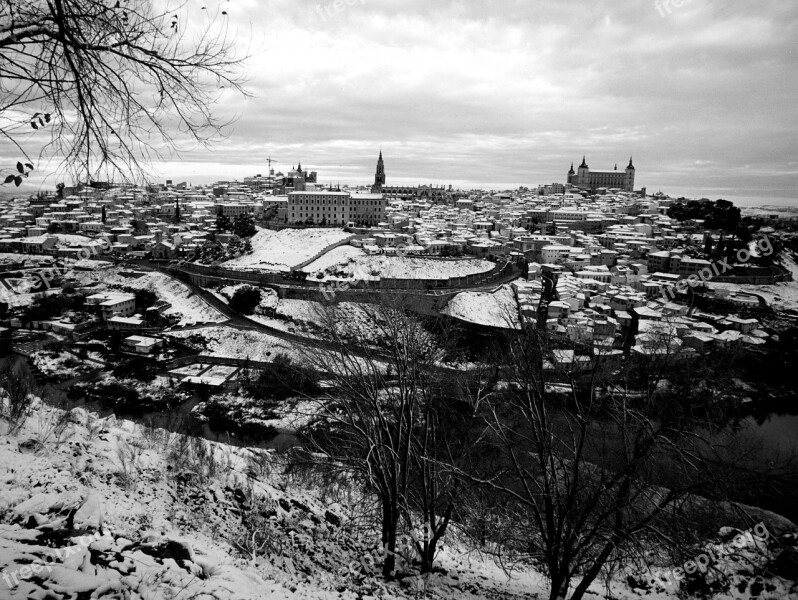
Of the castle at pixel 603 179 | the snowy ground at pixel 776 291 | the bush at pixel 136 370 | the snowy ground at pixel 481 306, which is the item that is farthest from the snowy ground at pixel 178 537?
the castle at pixel 603 179

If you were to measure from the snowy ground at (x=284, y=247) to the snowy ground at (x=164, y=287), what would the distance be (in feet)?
14.2

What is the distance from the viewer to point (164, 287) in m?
26.4

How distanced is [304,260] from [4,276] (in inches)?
700

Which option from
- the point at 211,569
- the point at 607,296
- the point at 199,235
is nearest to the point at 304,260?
the point at 199,235

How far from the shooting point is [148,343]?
1856cm

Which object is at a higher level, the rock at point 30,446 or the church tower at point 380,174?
the church tower at point 380,174

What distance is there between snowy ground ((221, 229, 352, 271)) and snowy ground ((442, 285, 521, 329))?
39.2ft

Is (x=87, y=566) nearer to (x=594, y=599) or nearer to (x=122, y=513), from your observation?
(x=122, y=513)

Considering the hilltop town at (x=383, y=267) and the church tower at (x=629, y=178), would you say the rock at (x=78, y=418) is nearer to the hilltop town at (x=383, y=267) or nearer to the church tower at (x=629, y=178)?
the hilltop town at (x=383, y=267)

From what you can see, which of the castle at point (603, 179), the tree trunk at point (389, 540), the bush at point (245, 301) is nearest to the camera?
the tree trunk at point (389, 540)

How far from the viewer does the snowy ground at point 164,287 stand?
76.0 feet

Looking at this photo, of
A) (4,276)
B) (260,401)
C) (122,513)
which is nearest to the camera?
(122,513)

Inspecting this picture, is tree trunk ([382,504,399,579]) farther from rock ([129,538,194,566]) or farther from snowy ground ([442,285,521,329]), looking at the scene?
snowy ground ([442,285,521,329])

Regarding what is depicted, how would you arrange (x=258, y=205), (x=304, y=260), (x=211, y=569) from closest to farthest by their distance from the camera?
1. (x=211, y=569)
2. (x=304, y=260)
3. (x=258, y=205)
